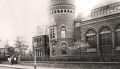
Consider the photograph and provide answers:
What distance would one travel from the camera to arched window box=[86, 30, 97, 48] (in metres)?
46.4

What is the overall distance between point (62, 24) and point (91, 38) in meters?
7.60

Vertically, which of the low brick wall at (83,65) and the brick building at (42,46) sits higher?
the brick building at (42,46)

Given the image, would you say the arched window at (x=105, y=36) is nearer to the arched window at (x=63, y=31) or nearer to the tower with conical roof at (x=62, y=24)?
the tower with conical roof at (x=62, y=24)

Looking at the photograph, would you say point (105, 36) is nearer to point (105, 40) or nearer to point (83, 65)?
point (105, 40)

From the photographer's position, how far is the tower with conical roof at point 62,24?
5200 centimetres

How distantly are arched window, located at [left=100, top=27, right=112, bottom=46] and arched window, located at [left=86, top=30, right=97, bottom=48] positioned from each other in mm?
1623

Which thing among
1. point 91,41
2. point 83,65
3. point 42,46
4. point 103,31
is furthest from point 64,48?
point 83,65

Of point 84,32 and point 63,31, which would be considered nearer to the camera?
point 84,32

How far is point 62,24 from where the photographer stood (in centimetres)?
5225

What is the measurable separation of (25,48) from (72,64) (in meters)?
49.6

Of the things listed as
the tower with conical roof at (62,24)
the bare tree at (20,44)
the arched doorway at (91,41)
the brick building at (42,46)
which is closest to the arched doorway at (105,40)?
the arched doorway at (91,41)

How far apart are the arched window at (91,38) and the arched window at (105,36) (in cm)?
162

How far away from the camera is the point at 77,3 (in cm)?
5491

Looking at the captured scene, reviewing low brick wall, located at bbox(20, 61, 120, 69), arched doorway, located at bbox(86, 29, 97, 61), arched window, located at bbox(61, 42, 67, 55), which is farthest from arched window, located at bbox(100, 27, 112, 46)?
low brick wall, located at bbox(20, 61, 120, 69)
